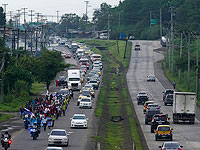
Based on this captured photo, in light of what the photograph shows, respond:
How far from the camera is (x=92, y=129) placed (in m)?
54.3

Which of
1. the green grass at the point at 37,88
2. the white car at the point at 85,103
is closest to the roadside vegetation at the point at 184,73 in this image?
the green grass at the point at 37,88

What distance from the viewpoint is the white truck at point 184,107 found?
2295 inches

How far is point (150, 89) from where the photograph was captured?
3981 inches

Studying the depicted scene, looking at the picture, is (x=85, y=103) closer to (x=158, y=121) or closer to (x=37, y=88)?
(x=158, y=121)

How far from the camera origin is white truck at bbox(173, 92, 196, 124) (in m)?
58.3

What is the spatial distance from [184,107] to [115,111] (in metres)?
18.0

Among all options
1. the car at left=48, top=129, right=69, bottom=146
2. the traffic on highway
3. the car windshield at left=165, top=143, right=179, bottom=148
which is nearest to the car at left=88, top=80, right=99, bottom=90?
the traffic on highway

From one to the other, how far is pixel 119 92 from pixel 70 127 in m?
45.3

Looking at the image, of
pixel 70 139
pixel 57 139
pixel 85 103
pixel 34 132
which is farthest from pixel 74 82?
pixel 57 139

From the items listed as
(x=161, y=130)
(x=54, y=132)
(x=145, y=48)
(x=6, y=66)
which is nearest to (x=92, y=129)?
(x=161, y=130)

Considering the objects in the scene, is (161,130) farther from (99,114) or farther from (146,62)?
(146,62)

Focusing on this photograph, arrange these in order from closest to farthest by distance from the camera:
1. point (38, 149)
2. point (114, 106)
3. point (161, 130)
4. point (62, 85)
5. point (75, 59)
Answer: point (38, 149), point (161, 130), point (114, 106), point (62, 85), point (75, 59)

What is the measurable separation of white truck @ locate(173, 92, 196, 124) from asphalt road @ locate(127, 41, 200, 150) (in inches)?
28.7

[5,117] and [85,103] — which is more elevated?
[85,103]
